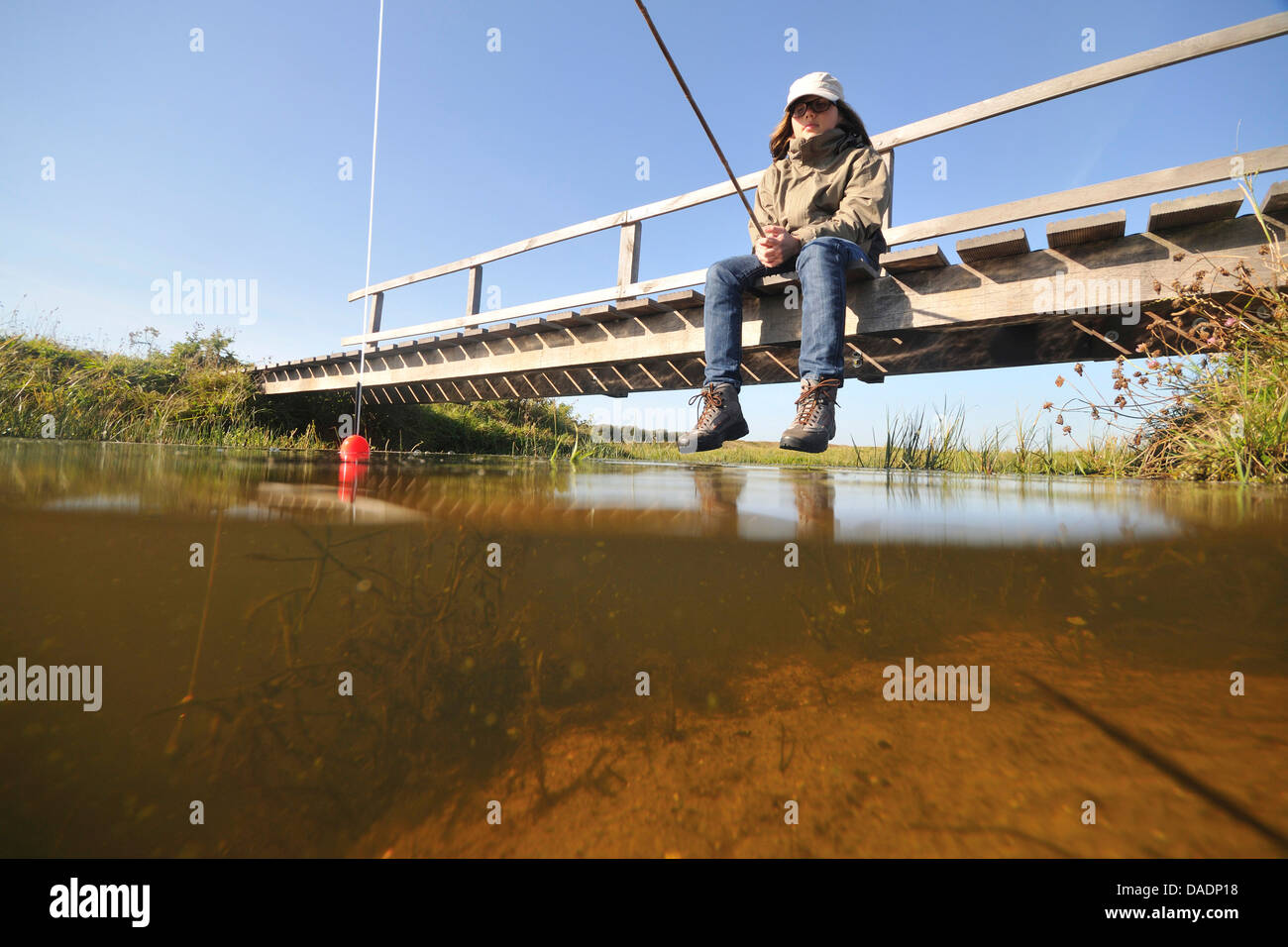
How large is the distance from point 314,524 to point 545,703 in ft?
2.52

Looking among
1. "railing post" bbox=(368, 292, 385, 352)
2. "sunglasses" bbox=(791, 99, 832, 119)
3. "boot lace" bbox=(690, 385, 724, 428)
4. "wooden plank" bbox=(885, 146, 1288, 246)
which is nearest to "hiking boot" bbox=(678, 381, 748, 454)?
"boot lace" bbox=(690, 385, 724, 428)

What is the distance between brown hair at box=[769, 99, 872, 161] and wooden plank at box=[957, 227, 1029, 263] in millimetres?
779

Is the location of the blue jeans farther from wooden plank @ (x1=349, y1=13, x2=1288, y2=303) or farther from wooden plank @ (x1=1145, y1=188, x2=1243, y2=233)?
wooden plank @ (x1=1145, y1=188, x2=1243, y2=233)

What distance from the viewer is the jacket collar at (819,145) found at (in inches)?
117

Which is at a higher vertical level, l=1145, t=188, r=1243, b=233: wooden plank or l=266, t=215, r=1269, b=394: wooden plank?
l=1145, t=188, r=1243, b=233: wooden plank

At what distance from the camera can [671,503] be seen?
4.96 feet

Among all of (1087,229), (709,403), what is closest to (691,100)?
(709,403)

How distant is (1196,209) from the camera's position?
8.17 ft

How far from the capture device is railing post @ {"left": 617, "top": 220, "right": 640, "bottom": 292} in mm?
4676
